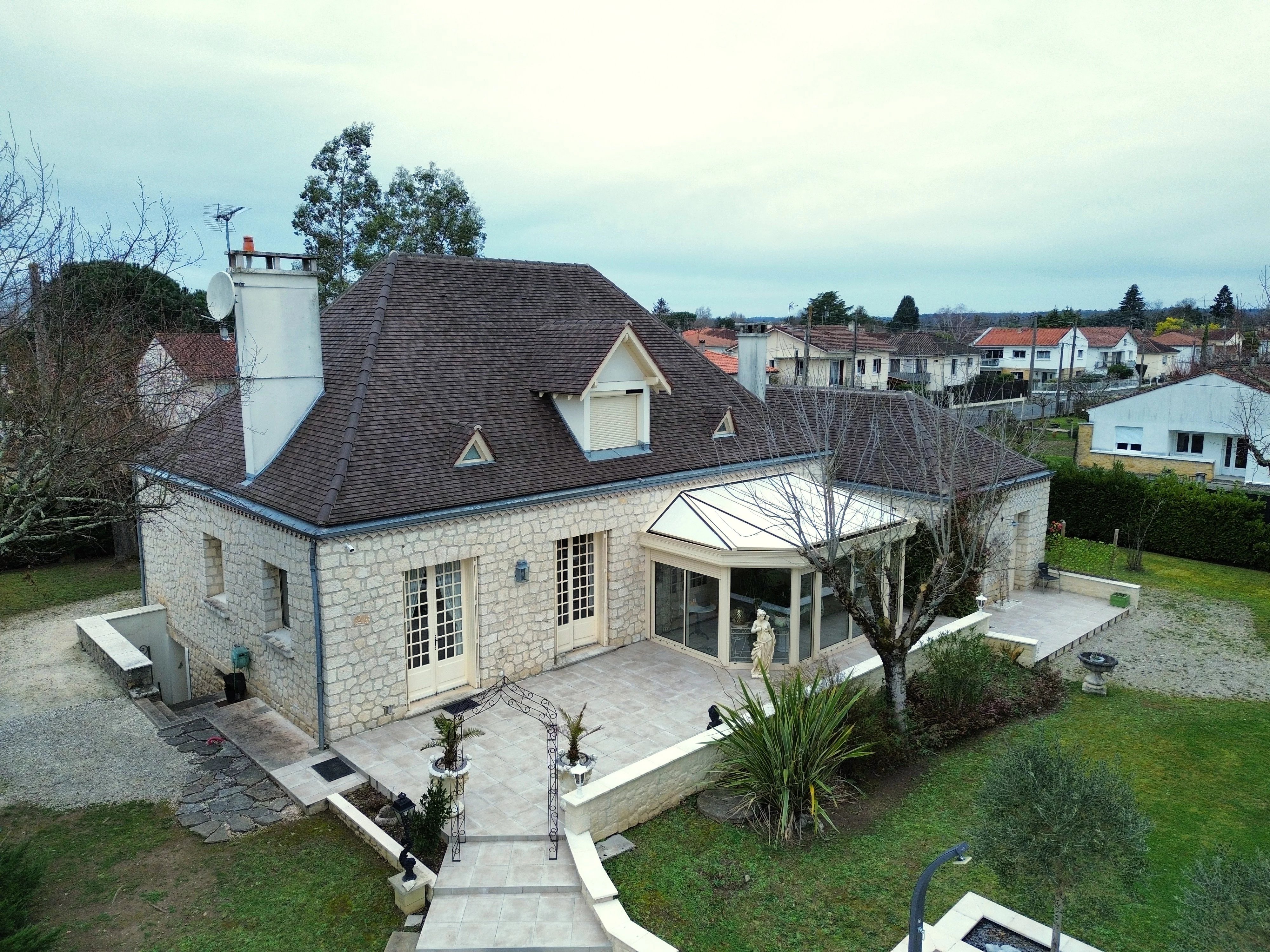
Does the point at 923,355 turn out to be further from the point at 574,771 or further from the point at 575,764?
the point at 574,771

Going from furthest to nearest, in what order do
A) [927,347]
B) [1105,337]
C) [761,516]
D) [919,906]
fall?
[1105,337] < [927,347] < [761,516] < [919,906]

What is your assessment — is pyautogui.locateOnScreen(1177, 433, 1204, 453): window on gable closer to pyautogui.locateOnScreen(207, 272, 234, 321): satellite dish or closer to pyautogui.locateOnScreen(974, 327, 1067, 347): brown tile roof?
pyautogui.locateOnScreen(207, 272, 234, 321): satellite dish

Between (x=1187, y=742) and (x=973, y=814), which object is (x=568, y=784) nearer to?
(x=973, y=814)

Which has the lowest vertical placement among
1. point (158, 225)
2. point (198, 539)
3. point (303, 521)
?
point (198, 539)

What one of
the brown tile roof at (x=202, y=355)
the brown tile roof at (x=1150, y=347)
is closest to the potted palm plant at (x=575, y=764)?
the brown tile roof at (x=202, y=355)

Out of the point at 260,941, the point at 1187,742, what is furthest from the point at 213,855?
the point at 1187,742

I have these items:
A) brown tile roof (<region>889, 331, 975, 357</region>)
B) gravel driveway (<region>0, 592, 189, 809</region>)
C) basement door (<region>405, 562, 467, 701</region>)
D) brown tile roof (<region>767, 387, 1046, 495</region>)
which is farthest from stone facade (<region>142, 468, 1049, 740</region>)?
brown tile roof (<region>889, 331, 975, 357</region>)

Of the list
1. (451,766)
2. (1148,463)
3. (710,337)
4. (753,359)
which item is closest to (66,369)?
(451,766)
